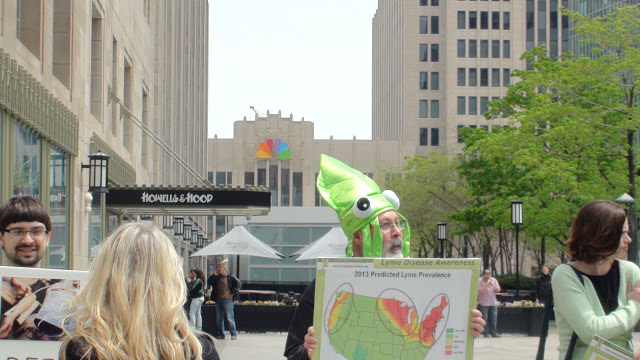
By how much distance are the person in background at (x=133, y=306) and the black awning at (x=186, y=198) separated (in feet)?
78.8

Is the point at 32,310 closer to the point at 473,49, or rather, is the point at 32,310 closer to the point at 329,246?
the point at 329,246

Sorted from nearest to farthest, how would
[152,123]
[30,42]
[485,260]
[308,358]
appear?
[308,358] → [30,42] → [152,123] → [485,260]

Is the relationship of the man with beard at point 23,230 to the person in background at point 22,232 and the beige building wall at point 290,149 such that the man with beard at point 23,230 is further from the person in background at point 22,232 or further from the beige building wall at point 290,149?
the beige building wall at point 290,149

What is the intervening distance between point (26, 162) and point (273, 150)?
100939 mm

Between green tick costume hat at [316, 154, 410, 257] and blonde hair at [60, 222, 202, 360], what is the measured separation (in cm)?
251

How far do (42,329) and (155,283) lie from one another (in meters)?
1.87

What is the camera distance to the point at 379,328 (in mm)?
4922

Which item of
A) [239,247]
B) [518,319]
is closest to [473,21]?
[239,247]

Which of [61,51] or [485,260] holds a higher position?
[61,51]

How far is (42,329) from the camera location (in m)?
5.04

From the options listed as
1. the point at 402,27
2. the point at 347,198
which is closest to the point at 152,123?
the point at 347,198

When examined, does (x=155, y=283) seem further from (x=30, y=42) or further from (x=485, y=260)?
(x=485, y=260)

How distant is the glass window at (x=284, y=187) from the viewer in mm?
120375

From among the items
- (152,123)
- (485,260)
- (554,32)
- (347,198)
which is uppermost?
(554,32)
